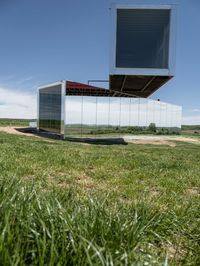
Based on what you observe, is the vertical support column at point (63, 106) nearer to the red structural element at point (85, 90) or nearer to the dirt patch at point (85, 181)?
the red structural element at point (85, 90)

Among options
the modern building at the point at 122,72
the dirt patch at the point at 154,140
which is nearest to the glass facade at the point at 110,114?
the modern building at the point at 122,72

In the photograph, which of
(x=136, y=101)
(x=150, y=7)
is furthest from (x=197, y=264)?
(x=136, y=101)

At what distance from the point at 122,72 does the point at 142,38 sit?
407 cm

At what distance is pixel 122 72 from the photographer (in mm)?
20234

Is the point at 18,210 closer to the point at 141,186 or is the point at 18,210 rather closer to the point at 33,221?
the point at 33,221

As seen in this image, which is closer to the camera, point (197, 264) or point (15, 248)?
point (15, 248)

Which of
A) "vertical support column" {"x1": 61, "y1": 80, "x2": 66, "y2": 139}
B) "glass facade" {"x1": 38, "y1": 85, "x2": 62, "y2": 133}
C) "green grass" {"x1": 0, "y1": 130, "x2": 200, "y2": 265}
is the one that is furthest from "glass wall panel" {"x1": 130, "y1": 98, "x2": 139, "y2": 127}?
"green grass" {"x1": 0, "y1": 130, "x2": 200, "y2": 265}

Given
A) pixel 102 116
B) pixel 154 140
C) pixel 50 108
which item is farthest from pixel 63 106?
pixel 154 140

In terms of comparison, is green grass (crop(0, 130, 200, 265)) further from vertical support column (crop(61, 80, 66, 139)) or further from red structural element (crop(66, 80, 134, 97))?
red structural element (crop(66, 80, 134, 97))

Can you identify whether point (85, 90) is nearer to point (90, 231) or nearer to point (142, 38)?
point (142, 38)

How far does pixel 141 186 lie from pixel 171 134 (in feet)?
102

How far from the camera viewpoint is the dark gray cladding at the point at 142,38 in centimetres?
2000

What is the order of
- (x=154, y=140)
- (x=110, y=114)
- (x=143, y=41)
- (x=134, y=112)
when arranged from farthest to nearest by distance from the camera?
(x=134, y=112) < (x=110, y=114) < (x=154, y=140) < (x=143, y=41)

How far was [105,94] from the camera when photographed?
25922 mm
